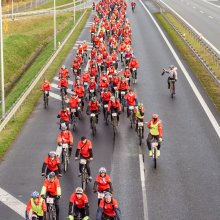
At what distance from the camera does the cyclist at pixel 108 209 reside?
15.6 metres

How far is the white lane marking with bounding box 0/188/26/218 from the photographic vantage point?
1830cm

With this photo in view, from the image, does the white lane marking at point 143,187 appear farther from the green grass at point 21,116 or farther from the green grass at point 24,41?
the green grass at point 24,41

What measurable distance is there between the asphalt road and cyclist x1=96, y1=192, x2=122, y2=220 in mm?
35619

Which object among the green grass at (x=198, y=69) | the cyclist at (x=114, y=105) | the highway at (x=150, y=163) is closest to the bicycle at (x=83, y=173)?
the highway at (x=150, y=163)

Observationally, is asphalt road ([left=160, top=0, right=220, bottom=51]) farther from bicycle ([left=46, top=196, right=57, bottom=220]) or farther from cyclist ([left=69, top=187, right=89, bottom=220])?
cyclist ([left=69, top=187, right=89, bottom=220])

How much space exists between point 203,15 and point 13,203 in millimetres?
63730

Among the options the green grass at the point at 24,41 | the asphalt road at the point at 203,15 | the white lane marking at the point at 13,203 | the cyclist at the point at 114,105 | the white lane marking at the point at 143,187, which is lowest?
the green grass at the point at 24,41

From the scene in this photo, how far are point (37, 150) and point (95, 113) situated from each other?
10.6 ft

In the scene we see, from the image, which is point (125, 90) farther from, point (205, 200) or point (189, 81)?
point (205, 200)

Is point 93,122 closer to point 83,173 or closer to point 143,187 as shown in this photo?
point 83,173

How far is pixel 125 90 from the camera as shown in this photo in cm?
2936

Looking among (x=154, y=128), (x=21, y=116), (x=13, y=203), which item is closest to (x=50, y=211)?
(x=13, y=203)

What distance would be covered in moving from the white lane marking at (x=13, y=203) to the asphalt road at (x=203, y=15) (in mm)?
33233

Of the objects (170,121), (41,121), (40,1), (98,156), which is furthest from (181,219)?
(40,1)
